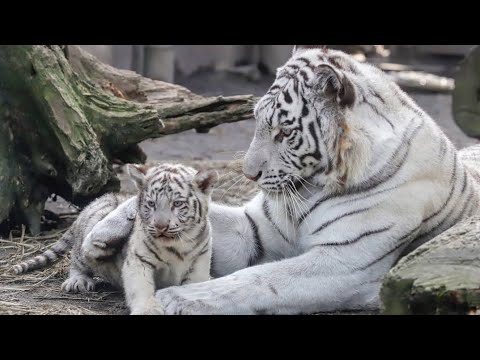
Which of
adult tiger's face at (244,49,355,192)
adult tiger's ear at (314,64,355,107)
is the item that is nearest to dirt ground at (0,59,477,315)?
adult tiger's face at (244,49,355,192)

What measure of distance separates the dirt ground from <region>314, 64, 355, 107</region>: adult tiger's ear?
1.08 m

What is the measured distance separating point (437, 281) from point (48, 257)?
84.4 inches

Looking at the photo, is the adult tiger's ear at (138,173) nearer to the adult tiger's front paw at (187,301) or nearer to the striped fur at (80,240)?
the striped fur at (80,240)

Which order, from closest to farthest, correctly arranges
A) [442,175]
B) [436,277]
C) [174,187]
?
[436,277] → [174,187] → [442,175]

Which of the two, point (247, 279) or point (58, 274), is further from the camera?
point (58, 274)

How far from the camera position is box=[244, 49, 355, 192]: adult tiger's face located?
3.80 meters

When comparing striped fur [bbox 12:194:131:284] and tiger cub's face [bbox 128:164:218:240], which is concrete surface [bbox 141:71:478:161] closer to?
striped fur [bbox 12:194:131:284]

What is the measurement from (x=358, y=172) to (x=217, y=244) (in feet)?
2.79

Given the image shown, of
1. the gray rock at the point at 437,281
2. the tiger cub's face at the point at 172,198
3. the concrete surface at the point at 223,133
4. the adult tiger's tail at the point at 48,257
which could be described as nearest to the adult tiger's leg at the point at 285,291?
the tiger cub's face at the point at 172,198

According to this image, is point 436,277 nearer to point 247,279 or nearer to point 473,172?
point 247,279

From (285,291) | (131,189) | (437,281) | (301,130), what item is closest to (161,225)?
(285,291)

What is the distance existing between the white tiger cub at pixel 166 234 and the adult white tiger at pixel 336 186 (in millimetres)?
115

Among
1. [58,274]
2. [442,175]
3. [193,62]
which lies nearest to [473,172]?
[442,175]

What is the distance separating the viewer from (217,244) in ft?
14.1
